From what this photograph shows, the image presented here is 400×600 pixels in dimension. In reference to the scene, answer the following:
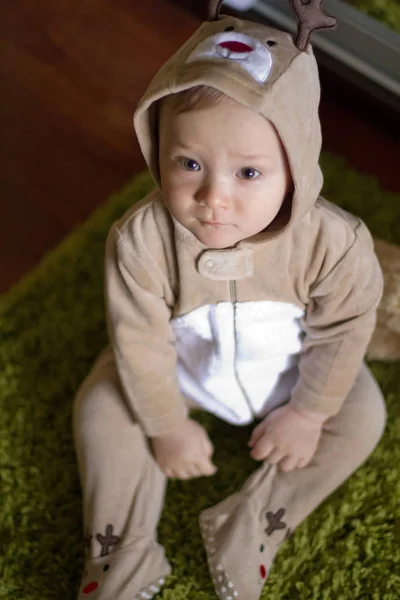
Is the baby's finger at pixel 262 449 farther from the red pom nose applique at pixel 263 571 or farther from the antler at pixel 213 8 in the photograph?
the antler at pixel 213 8

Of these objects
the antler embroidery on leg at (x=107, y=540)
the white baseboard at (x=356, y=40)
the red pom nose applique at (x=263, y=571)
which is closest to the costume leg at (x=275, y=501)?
the red pom nose applique at (x=263, y=571)

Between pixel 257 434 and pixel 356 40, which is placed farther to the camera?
pixel 356 40

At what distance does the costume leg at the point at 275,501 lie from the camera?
2.75 feet

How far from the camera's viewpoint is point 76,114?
1424 mm

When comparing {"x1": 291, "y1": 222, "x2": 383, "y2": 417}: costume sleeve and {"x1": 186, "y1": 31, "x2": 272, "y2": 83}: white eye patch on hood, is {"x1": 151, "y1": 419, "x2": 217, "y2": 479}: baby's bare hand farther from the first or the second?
{"x1": 186, "y1": 31, "x2": 272, "y2": 83}: white eye patch on hood

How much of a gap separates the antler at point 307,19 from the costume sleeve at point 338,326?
0.22 m

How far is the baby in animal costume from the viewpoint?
0.59m

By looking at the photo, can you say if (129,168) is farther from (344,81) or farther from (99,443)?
(99,443)

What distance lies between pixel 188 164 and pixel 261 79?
0.10m

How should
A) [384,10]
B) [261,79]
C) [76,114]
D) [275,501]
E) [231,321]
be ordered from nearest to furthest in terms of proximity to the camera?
[261,79]
[231,321]
[275,501]
[384,10]
[76,114]

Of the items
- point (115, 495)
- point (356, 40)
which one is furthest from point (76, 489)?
point (356, 40)

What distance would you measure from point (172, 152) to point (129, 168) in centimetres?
74

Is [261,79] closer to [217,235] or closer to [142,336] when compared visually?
[217,235]

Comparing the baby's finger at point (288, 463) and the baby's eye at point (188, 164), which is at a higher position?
the baby's eye at point (188, 164)
